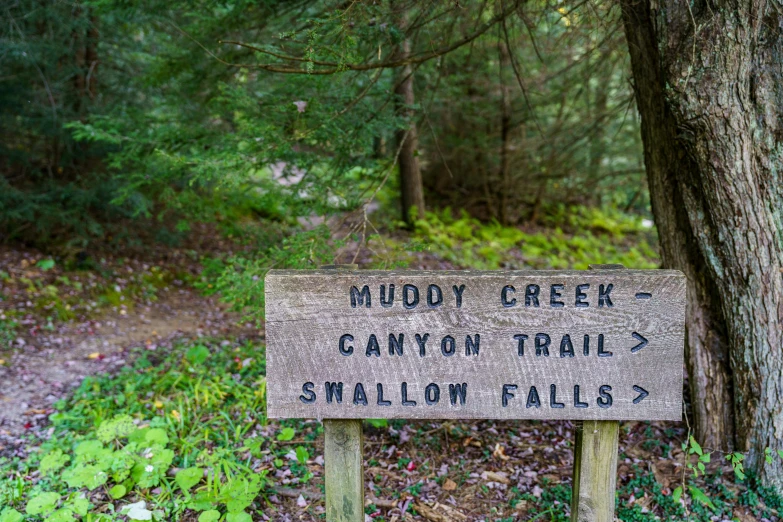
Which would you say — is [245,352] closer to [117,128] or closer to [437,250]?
[117,128]

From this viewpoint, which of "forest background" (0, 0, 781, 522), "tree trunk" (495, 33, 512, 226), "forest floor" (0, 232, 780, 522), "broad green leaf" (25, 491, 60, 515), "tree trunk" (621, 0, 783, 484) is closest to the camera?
"tree trunk" (621, 0, 783, 484)

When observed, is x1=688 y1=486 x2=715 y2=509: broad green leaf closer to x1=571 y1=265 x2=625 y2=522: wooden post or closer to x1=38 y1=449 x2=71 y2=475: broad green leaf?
x1=571 y1=265 x2=625 y2=522: wooden post

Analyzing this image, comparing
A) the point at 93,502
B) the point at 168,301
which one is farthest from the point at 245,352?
the point at 168,301

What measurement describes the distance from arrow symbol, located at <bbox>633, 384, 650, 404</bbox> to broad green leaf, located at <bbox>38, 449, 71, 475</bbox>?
3.44m

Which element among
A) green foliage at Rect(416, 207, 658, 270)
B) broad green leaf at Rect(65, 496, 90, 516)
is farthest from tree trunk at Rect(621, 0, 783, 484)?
green foliage at Rect(416, 207, 658, 270)

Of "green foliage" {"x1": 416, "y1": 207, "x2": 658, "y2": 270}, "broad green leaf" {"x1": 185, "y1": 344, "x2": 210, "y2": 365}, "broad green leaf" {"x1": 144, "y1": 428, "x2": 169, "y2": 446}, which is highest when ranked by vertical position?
"green foliage" {"x1": 416, "y1": 207, "x2": 658, "y2": 270}

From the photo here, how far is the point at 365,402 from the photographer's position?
240cm

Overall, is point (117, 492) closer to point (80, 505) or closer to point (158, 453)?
point (80, 505)

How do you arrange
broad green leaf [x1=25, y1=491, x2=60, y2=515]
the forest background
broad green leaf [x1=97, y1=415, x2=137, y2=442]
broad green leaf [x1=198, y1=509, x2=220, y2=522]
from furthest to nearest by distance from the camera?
broad green leaf [x1=97, y1=415, x2=137, y2=442] < the forest background < broad green leaf [x1=25, y1=491, x2=60, y2=515] < broad green leaf [x1=198, y1=509, x2=220, y2=522]

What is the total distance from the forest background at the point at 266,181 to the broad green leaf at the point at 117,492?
2.0 inches

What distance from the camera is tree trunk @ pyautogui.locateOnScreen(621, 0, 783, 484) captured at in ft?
9.40

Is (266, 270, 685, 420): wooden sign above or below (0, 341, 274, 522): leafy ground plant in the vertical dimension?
above

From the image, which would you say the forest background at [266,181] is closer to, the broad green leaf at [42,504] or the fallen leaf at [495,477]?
the broad green leaf at [42,504]

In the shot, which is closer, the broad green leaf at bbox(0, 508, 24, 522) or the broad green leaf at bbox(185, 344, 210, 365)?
the broad green leaf at bbox(0, 508, 24, 522)
